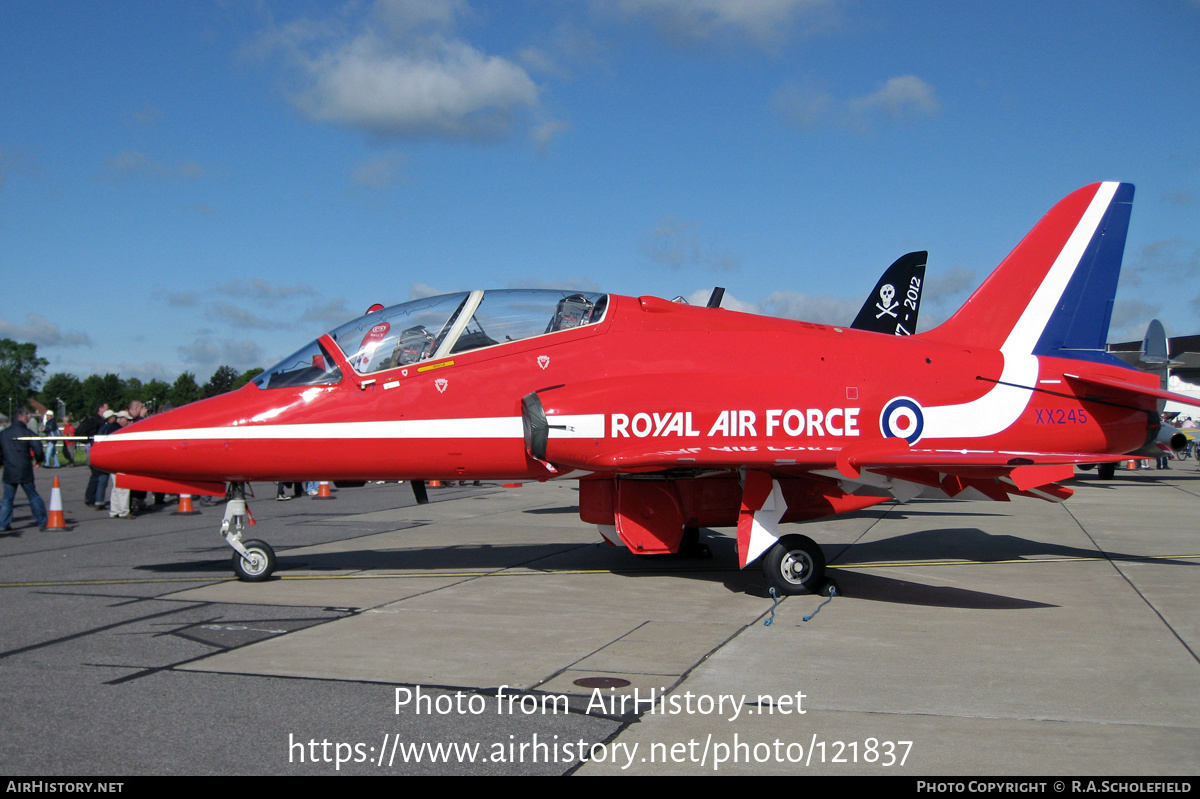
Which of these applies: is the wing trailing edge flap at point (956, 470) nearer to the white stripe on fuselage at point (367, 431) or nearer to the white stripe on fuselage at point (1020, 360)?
the white stripe on fuselage at point (1020, 360)

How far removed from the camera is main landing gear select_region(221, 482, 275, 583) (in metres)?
8.66

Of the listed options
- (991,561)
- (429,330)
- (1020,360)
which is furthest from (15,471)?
(1020,360)

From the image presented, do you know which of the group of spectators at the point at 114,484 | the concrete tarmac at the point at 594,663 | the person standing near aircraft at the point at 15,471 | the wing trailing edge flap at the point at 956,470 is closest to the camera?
the concrete tarmac at the point at 594,663

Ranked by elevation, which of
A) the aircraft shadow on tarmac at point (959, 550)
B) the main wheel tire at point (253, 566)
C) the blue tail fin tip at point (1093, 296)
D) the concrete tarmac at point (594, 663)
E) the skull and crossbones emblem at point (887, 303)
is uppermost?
the skull and crossbones emblem at point (887, 303)

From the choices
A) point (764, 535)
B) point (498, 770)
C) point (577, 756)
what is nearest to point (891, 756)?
point (577, 756)

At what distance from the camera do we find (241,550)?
8703 millimetres

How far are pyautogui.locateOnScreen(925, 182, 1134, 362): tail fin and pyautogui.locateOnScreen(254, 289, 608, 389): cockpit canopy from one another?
15.3 ft

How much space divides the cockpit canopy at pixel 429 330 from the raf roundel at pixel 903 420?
3.08 m

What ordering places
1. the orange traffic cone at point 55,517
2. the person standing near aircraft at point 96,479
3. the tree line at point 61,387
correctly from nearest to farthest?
1. the orange traffic cone at point 55,517
2. the person standing near aircraft at point 96,479
3. the tree line at point 61,387

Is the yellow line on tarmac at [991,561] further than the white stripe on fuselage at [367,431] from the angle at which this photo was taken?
Yes

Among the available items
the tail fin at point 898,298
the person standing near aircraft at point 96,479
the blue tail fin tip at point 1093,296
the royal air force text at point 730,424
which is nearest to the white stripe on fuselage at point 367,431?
the royal air force text at point 730,424

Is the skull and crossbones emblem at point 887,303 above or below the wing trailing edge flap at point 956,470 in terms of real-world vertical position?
above

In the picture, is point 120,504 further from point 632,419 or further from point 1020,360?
point 1020,360

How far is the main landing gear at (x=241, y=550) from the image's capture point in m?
8.66
